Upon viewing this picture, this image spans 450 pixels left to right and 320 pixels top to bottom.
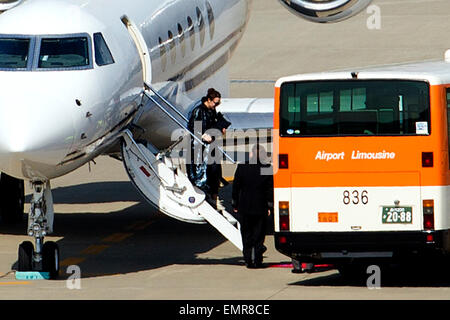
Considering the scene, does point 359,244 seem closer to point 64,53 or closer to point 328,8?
point 64,53

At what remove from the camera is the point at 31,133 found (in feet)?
58.6

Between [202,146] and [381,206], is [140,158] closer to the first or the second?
[202,146]

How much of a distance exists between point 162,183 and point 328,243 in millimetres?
4232

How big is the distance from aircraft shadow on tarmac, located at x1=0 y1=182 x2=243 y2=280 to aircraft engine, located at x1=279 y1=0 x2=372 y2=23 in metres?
5.09

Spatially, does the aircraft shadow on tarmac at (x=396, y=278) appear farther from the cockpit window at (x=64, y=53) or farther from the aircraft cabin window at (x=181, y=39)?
the aircraft cabin window at (x=181, y=39)

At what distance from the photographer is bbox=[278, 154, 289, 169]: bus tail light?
58.3ft

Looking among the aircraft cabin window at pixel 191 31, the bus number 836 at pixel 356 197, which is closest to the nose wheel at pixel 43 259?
the bus number 836 at pixel 356 197

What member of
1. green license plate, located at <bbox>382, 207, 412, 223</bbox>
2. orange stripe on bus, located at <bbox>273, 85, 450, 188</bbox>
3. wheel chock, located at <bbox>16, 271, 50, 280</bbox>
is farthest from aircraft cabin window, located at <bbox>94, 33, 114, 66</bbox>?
green license plate, located at <bbox>382, 207, 412, 223</bbox>

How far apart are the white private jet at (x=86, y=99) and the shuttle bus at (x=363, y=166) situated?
2.86 m

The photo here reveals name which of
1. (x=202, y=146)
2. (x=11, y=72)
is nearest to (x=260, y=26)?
(x=202, y=146)

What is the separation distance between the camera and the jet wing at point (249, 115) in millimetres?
26269

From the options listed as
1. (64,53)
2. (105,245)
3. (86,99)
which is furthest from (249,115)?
(86,99)

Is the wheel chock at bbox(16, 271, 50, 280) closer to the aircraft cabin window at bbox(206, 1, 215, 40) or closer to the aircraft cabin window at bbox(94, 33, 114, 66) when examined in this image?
the aircraft cabin window at bbox(94, 33, 114, 66)

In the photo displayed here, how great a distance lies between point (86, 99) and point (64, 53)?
0.99m
